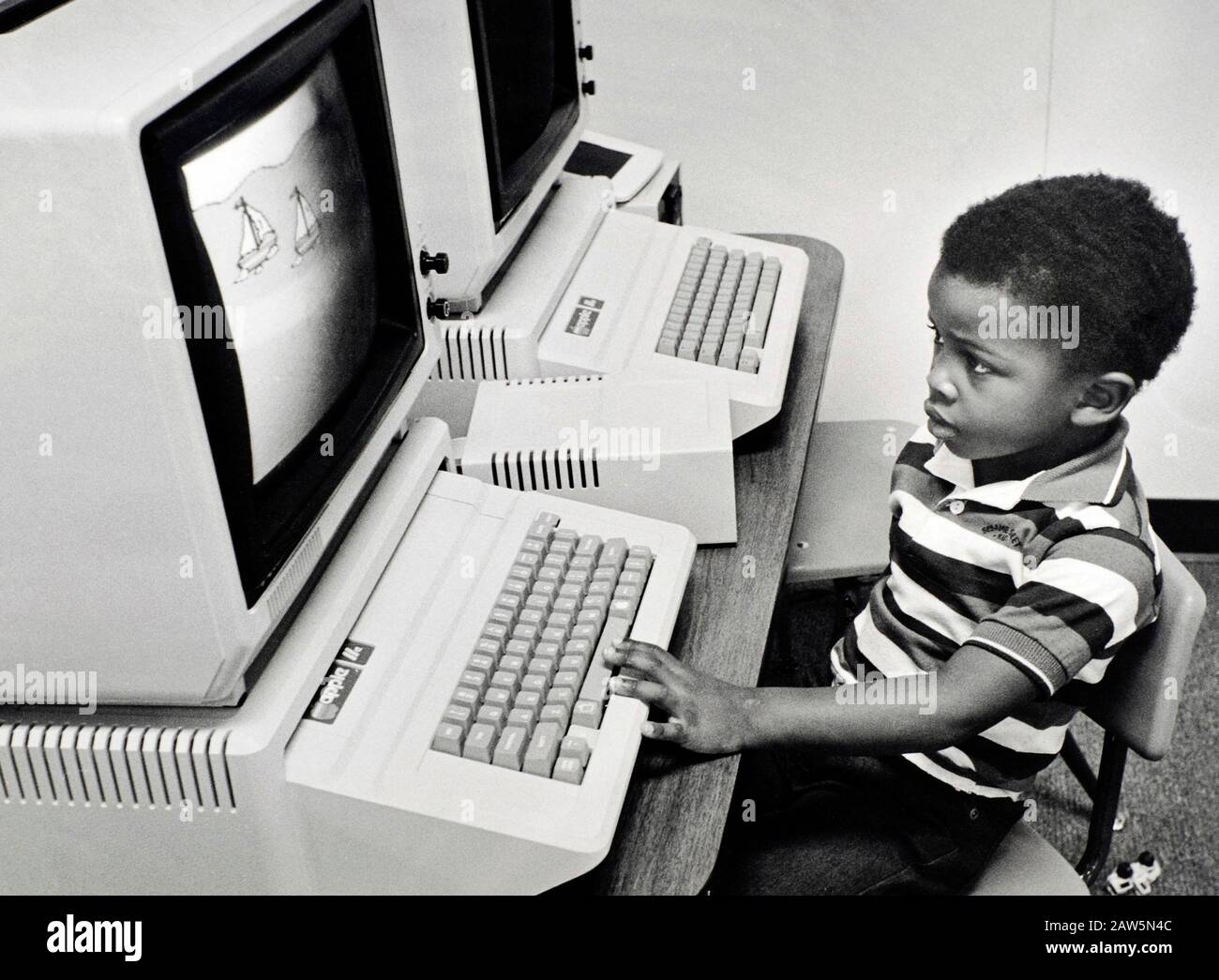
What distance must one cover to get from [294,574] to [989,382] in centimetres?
57

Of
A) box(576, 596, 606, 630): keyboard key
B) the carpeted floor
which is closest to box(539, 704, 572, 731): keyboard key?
box(576, 596, 606, 630): keyboard key

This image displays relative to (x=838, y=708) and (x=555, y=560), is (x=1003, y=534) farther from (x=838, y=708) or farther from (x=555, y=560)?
(x=555, y=560)

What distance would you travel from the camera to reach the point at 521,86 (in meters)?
1.44

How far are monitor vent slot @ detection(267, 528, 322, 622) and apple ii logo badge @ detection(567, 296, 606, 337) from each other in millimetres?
542

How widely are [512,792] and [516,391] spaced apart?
55 cm

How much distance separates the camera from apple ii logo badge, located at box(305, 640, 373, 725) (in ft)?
2.72

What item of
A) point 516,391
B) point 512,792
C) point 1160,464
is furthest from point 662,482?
point 1160,464

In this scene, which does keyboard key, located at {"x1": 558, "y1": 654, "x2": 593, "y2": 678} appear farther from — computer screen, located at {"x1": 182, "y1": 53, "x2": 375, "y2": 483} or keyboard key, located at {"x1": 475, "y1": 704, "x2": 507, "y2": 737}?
computer screen, located at {"x1": 182, "y1": 53, "x2": 375, "y2": 483}

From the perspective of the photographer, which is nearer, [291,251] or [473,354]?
[291,251]

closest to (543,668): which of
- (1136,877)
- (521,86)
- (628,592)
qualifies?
(628,592)

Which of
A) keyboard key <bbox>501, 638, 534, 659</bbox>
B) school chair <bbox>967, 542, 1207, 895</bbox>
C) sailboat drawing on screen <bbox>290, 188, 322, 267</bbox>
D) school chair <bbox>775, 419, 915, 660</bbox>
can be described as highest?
sailboat drawing on screen <bbox>290, 188, 322, 267</bbox>

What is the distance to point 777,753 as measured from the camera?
117 cm

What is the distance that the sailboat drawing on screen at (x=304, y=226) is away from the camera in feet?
2.81

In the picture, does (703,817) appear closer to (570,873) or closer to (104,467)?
(570,873)
